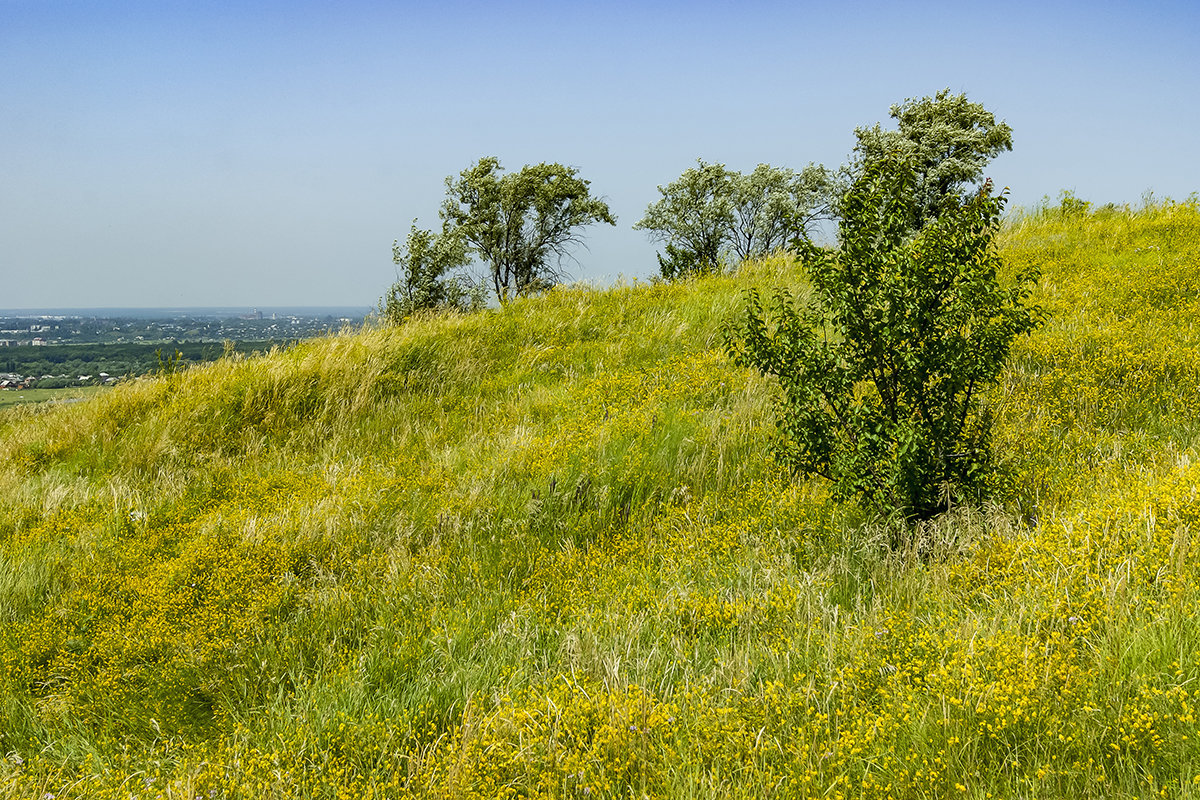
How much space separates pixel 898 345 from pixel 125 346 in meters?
154

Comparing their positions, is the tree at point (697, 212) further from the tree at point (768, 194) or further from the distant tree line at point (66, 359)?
the distant tree line at point (66, 359)

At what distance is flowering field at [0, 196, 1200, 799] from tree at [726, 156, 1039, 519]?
379 mm

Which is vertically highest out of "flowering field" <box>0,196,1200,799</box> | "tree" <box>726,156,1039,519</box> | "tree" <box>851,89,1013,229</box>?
"tree" <box>851,89,1013,229</box>

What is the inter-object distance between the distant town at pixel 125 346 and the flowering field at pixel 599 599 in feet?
7.23

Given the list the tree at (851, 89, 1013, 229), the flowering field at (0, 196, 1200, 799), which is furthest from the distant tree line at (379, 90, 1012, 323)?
the flowering field at (0, 196, 1200, 799)

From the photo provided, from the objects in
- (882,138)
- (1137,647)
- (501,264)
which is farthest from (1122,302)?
(501,264)

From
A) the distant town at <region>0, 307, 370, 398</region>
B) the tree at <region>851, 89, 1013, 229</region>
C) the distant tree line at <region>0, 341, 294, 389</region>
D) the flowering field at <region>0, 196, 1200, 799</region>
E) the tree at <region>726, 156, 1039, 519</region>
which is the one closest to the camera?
the flowering field at <region>0, 196, 1200, 799</region>

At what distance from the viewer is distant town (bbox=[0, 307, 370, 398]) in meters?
10.6

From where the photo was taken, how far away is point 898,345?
4473 millimetres

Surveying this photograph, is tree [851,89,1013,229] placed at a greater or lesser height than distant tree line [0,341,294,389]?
greater

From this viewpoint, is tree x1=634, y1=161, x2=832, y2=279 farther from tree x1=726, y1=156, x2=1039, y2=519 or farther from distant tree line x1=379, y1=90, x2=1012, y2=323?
tree x1=726, y1=156, x2=1039, y2=519

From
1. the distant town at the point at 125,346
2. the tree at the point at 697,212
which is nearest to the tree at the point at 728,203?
the tree at the point at 697,212

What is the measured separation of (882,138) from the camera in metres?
35.7

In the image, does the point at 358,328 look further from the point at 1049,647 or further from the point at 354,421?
the point at 1049,647
